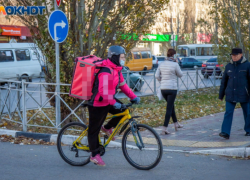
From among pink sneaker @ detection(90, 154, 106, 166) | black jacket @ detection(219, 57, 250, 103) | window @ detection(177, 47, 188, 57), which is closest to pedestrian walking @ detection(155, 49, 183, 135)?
black jacket @ detection(219, 57, 250, 103)

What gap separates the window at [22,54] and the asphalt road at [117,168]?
16.5 meters

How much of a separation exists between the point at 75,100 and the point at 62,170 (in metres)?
3.02

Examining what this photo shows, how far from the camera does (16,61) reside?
21.6 metres

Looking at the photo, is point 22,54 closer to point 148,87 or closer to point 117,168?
point 148,87

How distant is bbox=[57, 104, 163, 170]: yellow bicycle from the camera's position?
192 inches

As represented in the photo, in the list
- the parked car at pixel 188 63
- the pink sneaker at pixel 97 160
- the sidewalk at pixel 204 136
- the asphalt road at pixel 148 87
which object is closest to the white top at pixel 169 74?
the sidewalk at pixel 204 136

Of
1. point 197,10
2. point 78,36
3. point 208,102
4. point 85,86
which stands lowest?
point 208,102

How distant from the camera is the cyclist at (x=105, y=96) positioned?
4676 millimetres

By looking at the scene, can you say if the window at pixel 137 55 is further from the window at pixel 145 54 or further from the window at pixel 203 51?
the window at pixel 203 51

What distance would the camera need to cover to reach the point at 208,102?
12.9m

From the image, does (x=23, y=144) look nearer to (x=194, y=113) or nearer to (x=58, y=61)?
(x=58, y=61)

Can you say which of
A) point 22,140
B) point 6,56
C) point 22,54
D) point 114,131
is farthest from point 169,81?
point 22,54

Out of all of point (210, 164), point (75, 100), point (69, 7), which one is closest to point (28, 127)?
point (75, 100)

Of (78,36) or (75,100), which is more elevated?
(78,36)
